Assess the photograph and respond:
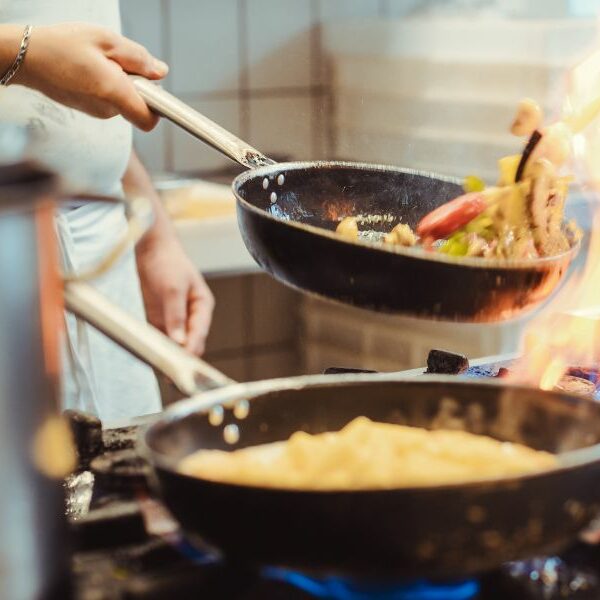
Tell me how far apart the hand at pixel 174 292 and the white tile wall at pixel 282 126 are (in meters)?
1.29

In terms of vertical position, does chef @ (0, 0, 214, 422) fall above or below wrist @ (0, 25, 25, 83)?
below

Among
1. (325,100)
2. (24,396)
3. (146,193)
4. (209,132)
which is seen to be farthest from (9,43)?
(325,100)

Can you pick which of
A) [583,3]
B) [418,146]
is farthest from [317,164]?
[583,3]

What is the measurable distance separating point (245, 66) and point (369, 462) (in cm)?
237

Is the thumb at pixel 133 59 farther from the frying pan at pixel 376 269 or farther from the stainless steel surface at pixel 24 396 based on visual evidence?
the stainless steel surface at pixel 24 396

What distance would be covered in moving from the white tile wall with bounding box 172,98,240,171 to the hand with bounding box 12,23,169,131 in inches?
58.4

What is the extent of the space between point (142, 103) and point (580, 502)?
2.59 feet

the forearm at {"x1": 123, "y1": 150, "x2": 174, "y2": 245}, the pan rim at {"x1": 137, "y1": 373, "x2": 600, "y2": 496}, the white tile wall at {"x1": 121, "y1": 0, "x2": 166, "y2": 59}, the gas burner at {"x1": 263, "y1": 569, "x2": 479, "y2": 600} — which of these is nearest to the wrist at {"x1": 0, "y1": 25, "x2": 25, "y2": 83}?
the forearm at {"x1": 123, "y1": 150, "x2": 174, "y2": 245}

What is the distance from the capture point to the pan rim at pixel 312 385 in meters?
0.71

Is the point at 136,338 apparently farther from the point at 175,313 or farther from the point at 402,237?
the point at 175,313

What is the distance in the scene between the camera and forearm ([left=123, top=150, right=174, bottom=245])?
5.86ft

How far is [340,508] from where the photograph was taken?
0.70 meters

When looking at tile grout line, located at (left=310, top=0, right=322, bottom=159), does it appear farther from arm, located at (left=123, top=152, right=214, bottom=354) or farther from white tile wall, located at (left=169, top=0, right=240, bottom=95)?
arm, located at (left=123, top=152, right=214, bottom=354)

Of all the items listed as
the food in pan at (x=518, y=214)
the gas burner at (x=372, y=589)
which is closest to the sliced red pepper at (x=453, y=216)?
the food in pan at (x=518, y=214)
